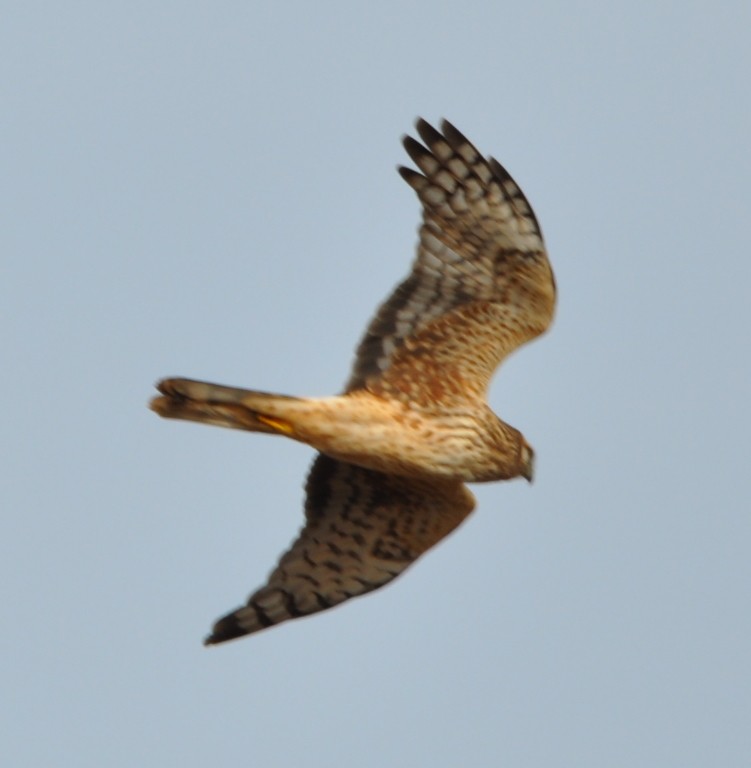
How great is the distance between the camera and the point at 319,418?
34.3 ft

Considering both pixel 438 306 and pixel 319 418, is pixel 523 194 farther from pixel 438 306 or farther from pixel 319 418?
pixel 319 418

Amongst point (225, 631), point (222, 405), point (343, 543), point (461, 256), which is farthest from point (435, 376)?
point (225, 631)

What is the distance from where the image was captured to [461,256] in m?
10.9

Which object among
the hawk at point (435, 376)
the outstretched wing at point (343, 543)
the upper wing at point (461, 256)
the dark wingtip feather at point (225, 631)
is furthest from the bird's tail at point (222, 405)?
the dark wingtip feather at point (225, 631)

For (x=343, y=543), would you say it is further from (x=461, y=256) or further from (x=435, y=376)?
(x=461, y=256)

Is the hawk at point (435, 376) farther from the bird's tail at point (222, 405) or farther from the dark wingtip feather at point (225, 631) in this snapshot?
the dark wingtip feather at point (225, 631)

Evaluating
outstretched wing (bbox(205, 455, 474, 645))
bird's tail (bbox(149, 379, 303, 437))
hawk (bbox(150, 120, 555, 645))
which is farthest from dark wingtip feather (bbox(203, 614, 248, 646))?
bird's tail (bbox(149, 379, 303, 437))

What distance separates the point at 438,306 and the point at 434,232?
427 millimetres

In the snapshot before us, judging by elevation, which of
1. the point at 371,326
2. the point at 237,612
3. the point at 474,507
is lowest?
the point at 237,612

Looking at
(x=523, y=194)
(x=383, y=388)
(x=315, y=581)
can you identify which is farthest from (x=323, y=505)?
(x=523, y=194)

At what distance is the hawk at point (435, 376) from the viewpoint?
412 inches

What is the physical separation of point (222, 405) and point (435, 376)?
1.21 metres

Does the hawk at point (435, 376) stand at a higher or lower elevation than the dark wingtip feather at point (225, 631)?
higher

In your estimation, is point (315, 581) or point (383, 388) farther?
point (315, 581)
